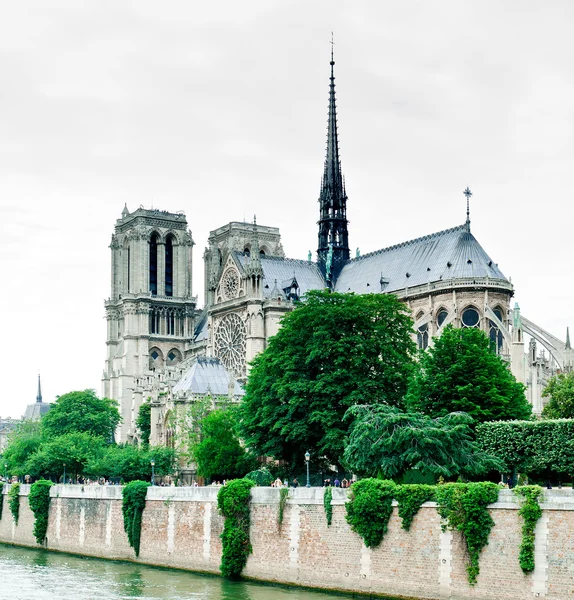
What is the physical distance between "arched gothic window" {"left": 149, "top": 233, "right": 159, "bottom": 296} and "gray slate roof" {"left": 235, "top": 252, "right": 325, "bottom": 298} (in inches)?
961

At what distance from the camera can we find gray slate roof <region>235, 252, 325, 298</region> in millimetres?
95312

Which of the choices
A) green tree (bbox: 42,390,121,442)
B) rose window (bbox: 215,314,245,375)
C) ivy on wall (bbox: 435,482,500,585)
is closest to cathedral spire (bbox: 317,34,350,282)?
rose window (bbox: 215,314,245,375)

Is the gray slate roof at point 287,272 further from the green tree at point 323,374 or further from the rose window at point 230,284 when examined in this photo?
the green tree at point 323,374

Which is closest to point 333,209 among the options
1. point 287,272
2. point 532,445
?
point 287,272

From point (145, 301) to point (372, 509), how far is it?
80223 mm

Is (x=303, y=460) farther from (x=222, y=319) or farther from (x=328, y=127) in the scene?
(x=328, y=127)

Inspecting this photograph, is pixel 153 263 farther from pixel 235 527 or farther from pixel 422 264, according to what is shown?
pixel 235 527

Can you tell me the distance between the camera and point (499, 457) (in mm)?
45094

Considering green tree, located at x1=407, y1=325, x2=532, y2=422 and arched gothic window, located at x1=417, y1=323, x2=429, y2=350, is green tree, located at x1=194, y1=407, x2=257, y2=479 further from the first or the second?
arched gothic window, located at x1=417, y1=323, x2=429, y2=350

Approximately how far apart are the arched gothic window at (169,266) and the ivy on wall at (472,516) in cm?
8709

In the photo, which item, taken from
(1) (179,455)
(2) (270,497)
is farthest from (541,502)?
(1) (179,455)

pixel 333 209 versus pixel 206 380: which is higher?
pixel 333 209

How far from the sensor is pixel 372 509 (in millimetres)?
38781

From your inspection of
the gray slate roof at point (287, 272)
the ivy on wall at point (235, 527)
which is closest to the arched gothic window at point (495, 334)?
Answer: the gray slate roof at point (287, 272)
